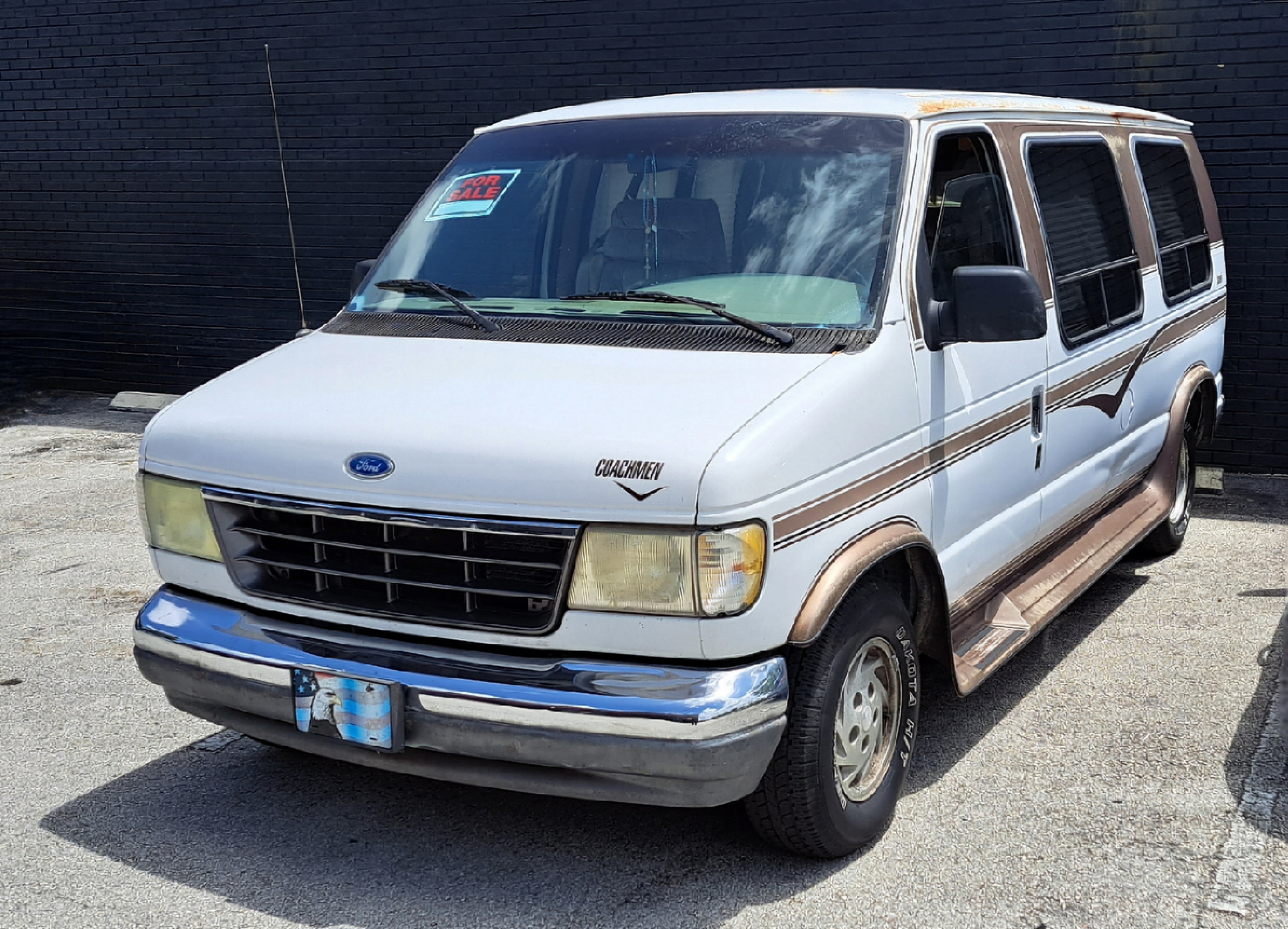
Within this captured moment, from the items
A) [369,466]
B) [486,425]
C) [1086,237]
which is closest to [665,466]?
[486,425]

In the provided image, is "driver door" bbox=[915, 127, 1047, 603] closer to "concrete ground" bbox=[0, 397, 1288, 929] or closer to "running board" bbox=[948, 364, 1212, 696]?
"running board" bbox=[948, 364, 1212, 696]

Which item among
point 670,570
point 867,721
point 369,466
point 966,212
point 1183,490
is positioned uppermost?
point 966,212

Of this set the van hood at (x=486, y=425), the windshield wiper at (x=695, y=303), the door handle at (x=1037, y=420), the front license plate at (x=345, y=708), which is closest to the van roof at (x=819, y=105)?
the windshield wiper at (x=695, y=303)

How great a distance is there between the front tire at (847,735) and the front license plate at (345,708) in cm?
99

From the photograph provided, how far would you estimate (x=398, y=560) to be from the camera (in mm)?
3576

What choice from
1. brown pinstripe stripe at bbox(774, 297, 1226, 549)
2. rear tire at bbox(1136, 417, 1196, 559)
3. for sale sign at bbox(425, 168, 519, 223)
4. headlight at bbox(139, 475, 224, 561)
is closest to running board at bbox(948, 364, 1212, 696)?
rear tire at bbox(1136, 417, 1196, 559)

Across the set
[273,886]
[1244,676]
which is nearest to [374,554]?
[273,886]

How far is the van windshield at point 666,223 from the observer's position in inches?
158

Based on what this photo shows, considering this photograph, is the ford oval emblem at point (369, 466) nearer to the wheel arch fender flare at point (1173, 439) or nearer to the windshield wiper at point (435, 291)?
the windshield wiper at point (435, 291)

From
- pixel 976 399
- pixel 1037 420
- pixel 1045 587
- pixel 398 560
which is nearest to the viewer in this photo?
pixel 398 560

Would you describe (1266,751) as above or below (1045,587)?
below

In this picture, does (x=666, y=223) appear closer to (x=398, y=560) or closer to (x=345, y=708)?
(x=398, y=560)

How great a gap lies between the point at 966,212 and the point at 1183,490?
3.07 meters

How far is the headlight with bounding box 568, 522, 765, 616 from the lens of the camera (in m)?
3.21
